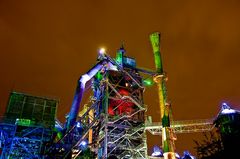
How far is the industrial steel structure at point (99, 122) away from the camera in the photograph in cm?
4878

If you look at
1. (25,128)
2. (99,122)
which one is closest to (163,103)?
(99,122)

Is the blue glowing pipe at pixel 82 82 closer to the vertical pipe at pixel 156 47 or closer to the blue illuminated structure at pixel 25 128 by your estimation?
the blue illuminated structure at pixel 25 128

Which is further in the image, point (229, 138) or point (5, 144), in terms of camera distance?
point (5, 144)

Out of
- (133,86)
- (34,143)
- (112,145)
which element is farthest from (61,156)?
(133,86)

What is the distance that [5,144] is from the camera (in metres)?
48.7

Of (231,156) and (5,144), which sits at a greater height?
(5,144)

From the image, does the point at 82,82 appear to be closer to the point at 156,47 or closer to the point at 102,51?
the point at 102,51

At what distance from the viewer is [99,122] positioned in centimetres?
5088

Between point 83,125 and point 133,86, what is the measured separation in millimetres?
12311

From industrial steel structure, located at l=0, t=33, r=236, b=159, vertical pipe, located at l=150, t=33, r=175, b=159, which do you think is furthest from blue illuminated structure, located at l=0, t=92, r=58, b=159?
vertical pipe, located at l=150, t=33, r=175, b=159

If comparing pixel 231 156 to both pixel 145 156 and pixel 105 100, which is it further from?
pixel 105 100

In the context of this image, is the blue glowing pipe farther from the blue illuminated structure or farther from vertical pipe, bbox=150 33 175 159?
vertical pipe, bbox=150 33 175 159

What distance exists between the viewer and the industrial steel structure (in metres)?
48.8

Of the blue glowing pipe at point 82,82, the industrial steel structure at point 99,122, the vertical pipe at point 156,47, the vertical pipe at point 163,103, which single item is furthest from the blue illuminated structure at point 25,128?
the vertical pipe at point 156,47
